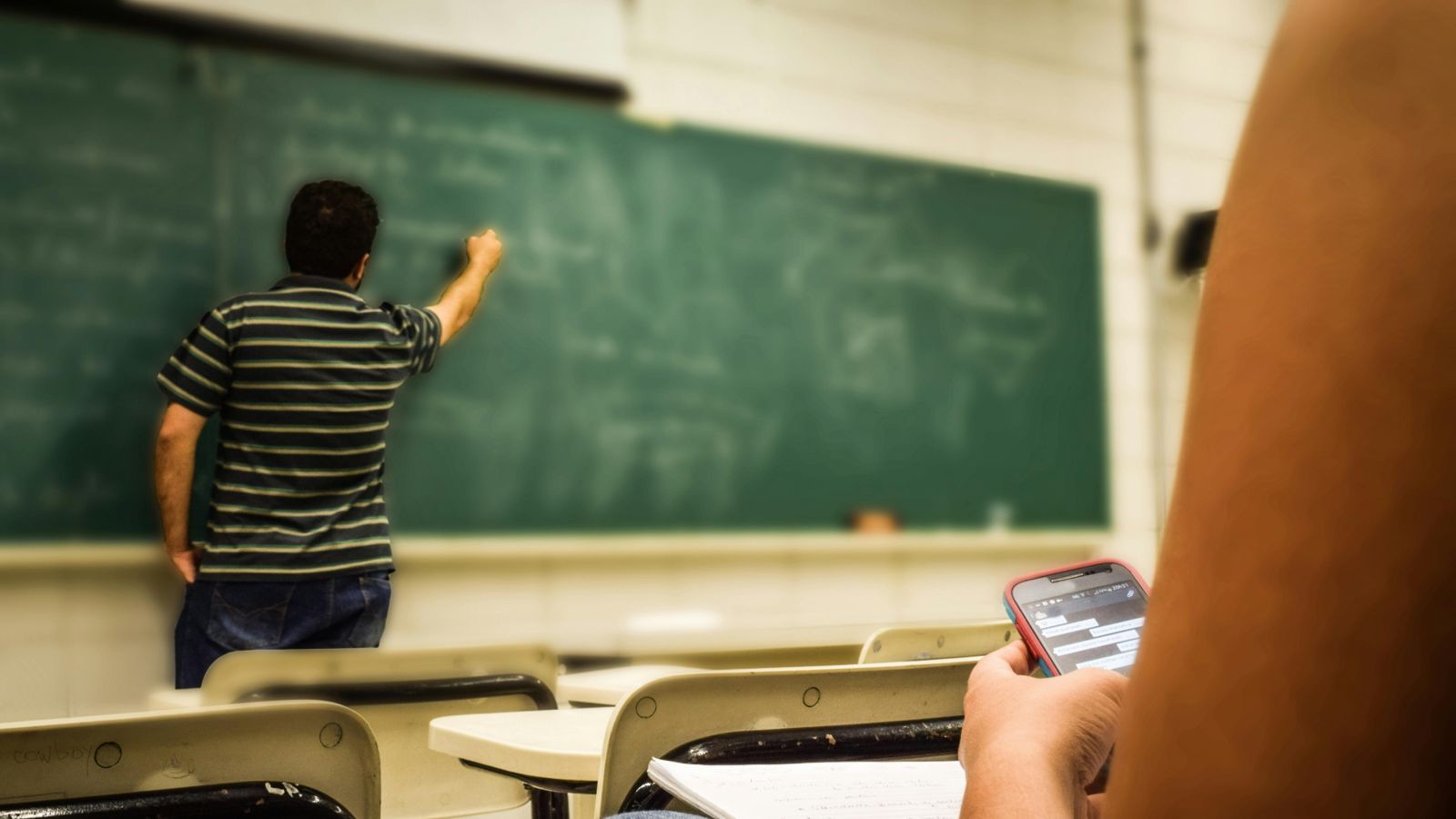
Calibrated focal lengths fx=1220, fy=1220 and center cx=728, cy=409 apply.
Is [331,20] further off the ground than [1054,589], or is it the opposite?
[331,20]

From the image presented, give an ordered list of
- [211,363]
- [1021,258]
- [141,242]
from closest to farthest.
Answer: [211,363]
[141,242]
[1021,258]

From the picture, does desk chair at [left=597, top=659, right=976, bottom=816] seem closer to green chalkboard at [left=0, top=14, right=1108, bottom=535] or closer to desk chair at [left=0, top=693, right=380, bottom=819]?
desk chair at [left=0, top=693, right=380, bottom=819]

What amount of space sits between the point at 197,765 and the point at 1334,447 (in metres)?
0.90

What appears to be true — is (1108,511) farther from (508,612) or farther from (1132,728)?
(1132,728)

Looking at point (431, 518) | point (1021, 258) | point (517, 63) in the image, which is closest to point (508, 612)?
point (431, 518)

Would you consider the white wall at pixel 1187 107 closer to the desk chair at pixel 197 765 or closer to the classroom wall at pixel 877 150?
the classroom wall at pixel 877 150

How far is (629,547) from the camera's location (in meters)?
3.57

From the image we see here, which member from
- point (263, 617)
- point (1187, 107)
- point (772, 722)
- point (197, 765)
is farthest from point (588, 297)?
point (1187, 107)

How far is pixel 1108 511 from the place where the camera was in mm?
4559

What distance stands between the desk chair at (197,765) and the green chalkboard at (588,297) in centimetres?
212

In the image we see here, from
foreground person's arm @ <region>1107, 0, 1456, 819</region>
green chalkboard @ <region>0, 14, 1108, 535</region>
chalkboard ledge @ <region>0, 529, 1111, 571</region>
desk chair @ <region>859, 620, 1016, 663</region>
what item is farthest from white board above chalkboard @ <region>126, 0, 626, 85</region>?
foreground person's arm @ <region>1107, 0, 1456, 819</region>

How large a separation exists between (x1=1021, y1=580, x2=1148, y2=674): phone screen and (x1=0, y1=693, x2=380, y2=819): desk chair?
1.87 ft

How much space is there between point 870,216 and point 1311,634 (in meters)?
3.87

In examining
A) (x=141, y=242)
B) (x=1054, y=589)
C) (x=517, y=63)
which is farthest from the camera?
(x=517, y=63)
